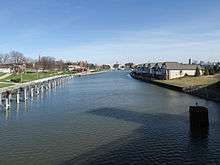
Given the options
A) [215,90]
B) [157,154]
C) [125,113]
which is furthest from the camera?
[215,90]

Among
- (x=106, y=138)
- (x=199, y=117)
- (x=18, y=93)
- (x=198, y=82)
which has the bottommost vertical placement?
(x=106, y=138)

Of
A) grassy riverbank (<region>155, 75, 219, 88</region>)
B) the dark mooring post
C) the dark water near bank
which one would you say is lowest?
the dark water near bank

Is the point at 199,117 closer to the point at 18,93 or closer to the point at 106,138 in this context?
the point at 106,138

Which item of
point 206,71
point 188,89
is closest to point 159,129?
point 188,89

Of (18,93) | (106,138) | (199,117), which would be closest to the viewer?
(106,138)

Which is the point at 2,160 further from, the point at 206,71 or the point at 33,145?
the point at 206,71

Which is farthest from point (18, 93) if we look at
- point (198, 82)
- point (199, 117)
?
point (198, 82)

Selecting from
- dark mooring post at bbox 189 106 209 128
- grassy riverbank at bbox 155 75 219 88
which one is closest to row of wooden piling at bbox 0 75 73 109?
dark mooring post at bbox 189 106 209 128

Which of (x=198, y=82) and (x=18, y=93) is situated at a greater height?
(x=198, y=82)

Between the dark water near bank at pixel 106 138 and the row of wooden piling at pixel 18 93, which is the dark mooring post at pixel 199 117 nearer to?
the dark water near bank at pixel 106 138

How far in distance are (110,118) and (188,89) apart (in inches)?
1431

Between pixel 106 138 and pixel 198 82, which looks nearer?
pixel 106 138

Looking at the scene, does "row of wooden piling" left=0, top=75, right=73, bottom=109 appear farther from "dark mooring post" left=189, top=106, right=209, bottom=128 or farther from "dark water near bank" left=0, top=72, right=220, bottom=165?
"dark mooring post" left=189, top=106, right=209, bottom=128

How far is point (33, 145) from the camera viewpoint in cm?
2955
